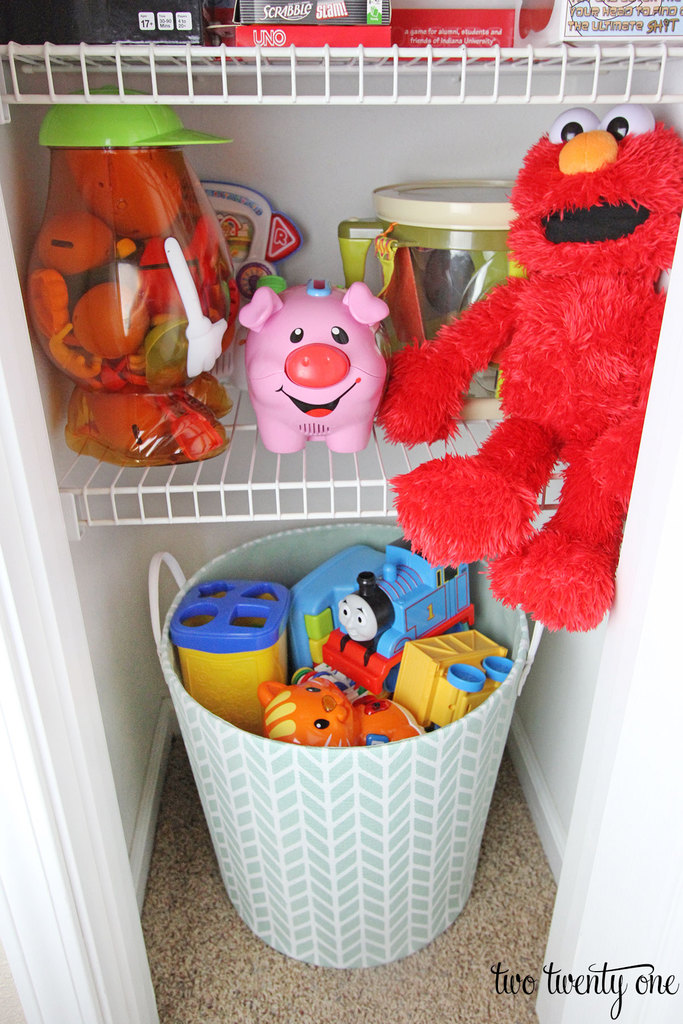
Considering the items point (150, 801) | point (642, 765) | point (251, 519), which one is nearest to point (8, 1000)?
point (150, 801)

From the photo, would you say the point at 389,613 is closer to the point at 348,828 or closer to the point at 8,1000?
the point at 348,828

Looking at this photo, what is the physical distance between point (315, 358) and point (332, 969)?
868 millimetres

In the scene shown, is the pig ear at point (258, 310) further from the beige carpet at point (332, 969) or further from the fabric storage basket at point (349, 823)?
the beige carpet at point (332, 969)

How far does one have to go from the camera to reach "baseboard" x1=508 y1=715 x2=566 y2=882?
121cm

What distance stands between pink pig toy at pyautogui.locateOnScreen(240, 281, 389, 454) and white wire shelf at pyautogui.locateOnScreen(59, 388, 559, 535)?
0.22ft

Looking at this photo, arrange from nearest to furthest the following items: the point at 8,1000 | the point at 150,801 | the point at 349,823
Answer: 1. the point at 8,1000
2. the point at 349,823
3. the point at 150,801

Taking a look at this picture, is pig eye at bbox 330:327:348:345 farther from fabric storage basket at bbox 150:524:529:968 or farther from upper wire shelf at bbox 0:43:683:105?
fabric storage basket at bbox 150:524:529:968

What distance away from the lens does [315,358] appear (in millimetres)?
831

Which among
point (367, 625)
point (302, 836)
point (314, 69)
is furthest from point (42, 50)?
point (302, 836)

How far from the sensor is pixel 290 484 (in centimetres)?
88

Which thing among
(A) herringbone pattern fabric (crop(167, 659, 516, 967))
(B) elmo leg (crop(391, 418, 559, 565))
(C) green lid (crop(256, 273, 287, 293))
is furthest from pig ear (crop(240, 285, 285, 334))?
(A) herringbone pattern fabric (crop(167, 659, 516, 967))

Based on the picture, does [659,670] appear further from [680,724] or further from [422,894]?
[422,894]

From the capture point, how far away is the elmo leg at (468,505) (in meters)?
0.78

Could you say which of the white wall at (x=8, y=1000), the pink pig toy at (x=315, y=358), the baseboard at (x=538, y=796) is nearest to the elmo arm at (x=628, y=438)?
the pink pig toy at (x=315, y=358)
